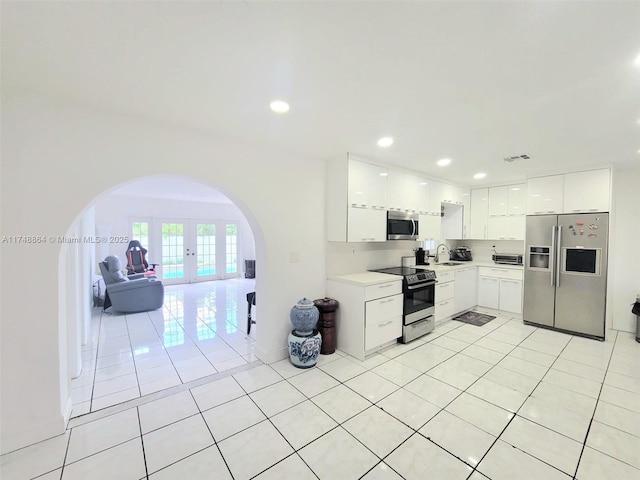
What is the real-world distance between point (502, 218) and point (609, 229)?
153 centimetres

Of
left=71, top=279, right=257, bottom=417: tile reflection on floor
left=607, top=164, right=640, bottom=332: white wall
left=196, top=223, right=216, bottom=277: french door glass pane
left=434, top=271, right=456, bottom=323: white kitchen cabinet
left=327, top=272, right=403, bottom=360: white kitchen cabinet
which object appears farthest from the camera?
left=196, top=223, right=216, bottom=277: french door glass pane

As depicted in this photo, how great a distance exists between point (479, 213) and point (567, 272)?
1.82 meters

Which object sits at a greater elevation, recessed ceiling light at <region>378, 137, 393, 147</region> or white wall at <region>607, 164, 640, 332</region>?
recessed ceiling light at <region>378, 137, 393, 147</region>

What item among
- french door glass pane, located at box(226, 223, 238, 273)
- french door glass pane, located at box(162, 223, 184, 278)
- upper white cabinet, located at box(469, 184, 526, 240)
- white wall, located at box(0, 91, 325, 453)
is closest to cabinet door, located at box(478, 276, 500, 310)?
A: upper white cabinet, located at box(469, 184, 526, 240)

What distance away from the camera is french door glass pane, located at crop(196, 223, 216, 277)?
848cm

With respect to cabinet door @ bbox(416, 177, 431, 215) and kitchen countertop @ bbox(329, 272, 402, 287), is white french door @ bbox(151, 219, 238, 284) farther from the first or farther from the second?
cabinet door @ bbox(416, 177, 431, 215)

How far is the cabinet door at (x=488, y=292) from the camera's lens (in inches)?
199

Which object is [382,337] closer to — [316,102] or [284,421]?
[284,421]

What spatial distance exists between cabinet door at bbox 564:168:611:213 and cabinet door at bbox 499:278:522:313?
148 centimetres

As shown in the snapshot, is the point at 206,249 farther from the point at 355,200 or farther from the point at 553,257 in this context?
the point at 553,257

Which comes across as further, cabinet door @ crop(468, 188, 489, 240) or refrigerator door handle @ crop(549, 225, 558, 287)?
cabinet door @ crop(468, 188, 489, 240)

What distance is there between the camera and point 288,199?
3.31m

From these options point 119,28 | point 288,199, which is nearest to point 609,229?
point 288,199

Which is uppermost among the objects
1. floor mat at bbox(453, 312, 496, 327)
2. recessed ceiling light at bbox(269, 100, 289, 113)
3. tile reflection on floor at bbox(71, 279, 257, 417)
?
recessed ceiling light at bbox(269, 100, 289, 113)
